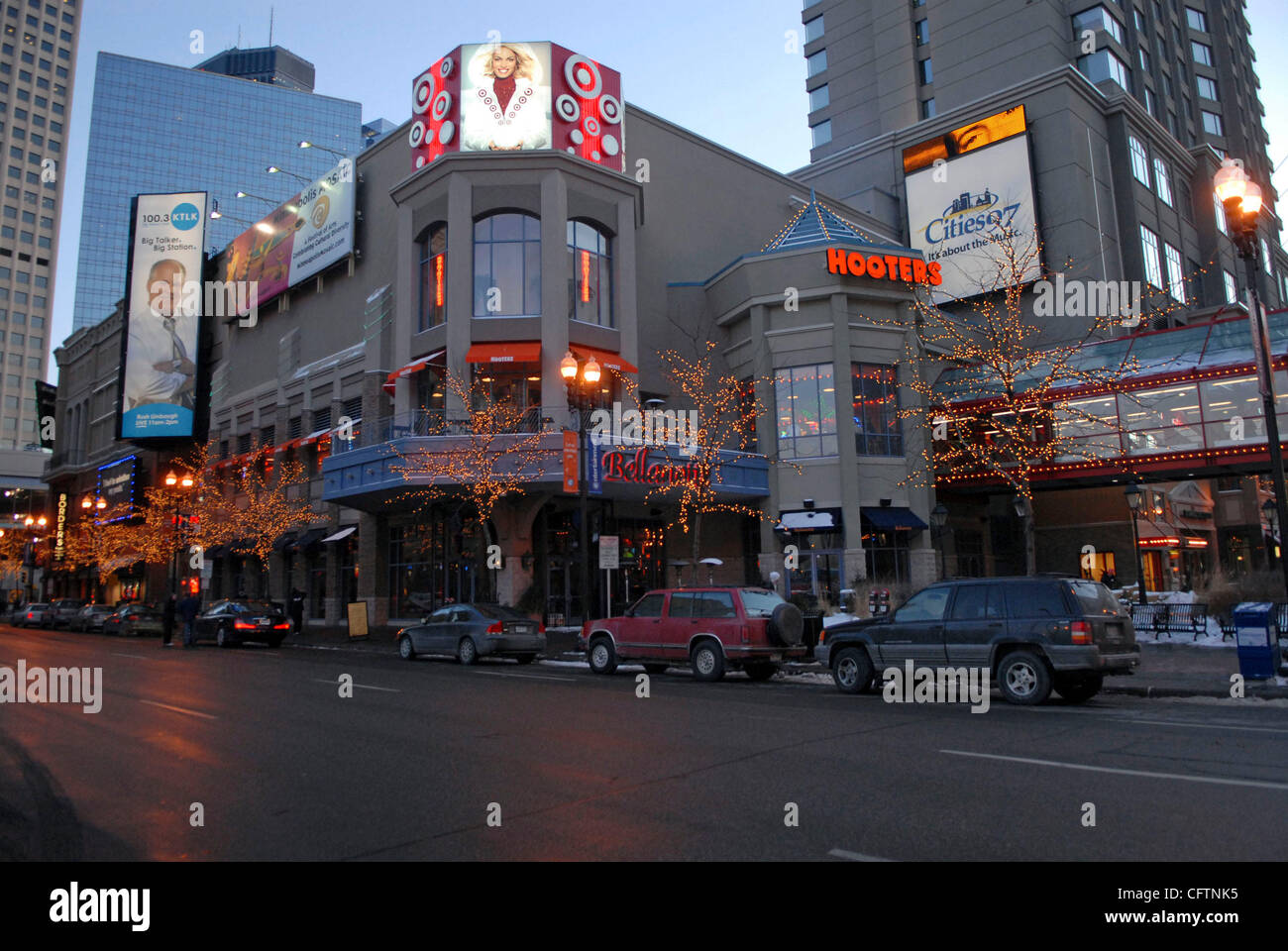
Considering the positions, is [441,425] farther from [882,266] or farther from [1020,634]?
[1020,634]

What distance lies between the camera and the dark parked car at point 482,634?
67.3ft

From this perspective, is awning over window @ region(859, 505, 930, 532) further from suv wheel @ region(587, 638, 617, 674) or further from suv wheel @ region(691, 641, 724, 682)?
suv wheel @ region(691, 641, 724, 682)

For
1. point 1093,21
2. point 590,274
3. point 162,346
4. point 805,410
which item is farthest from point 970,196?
point 162,346

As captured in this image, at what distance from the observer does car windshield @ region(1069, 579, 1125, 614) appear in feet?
39.0

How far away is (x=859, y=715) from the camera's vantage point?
11141 mm

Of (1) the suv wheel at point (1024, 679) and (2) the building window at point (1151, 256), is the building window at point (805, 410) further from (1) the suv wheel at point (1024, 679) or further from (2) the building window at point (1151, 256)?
(2) the building window at point (1151, 256)

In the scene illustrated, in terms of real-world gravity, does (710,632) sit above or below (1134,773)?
above

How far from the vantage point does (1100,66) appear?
5106cm

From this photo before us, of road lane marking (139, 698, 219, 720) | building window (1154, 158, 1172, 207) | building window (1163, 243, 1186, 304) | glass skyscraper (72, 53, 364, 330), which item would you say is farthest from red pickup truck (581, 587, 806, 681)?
glass skyscraper (72, 53, 364, 330)

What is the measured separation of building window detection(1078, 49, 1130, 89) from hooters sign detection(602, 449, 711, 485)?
3909cm

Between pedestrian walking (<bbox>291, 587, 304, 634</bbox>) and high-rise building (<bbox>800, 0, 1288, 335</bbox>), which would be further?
high-rise building (<bbox>800, 0, 1288, 335</bbox>)

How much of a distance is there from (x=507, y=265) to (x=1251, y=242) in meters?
22.7
